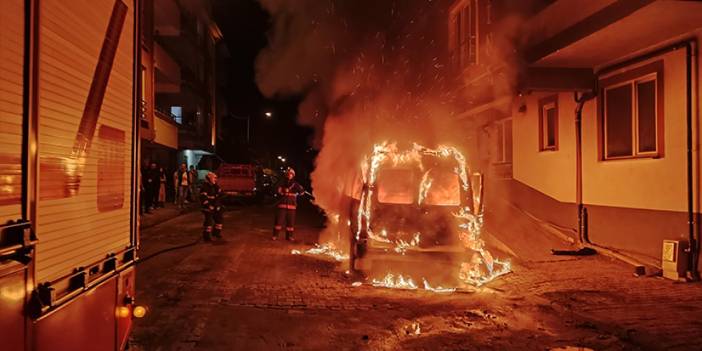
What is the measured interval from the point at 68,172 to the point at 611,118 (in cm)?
969

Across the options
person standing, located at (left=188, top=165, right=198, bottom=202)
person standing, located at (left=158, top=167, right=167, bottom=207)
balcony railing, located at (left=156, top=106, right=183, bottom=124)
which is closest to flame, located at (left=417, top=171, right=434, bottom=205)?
person standing, located at (left=158, top=167, right=167, bottom=207)

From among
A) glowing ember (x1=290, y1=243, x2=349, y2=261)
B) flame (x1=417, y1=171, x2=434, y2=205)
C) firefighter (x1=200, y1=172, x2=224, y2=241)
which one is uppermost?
flame (x1=417, y1=171, x2=434, y2=205)

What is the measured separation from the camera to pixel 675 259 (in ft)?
25.7

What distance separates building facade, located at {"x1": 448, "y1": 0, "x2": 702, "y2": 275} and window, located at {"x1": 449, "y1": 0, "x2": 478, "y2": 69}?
3.25 feet

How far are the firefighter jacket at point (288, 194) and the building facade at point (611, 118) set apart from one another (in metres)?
5.36

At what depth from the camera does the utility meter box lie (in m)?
7.80

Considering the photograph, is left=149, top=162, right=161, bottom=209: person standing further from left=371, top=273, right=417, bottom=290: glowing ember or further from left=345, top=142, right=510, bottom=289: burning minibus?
left=371, top=273, right=417, bottom=290: glowing ember

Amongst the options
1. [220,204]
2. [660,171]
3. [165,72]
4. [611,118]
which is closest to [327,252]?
[220,204]

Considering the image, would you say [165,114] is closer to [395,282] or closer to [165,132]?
[165,132]

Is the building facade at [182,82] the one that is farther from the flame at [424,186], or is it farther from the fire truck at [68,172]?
the fire truck at [68,172]

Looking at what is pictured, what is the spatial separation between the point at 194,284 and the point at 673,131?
7958 mm

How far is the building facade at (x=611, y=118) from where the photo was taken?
7.82 meters

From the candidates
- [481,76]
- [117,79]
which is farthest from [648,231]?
[117,79]

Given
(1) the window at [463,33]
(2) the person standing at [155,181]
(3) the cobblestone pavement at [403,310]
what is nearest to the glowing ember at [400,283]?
(3) the cobblestone pavement at [403,310]
